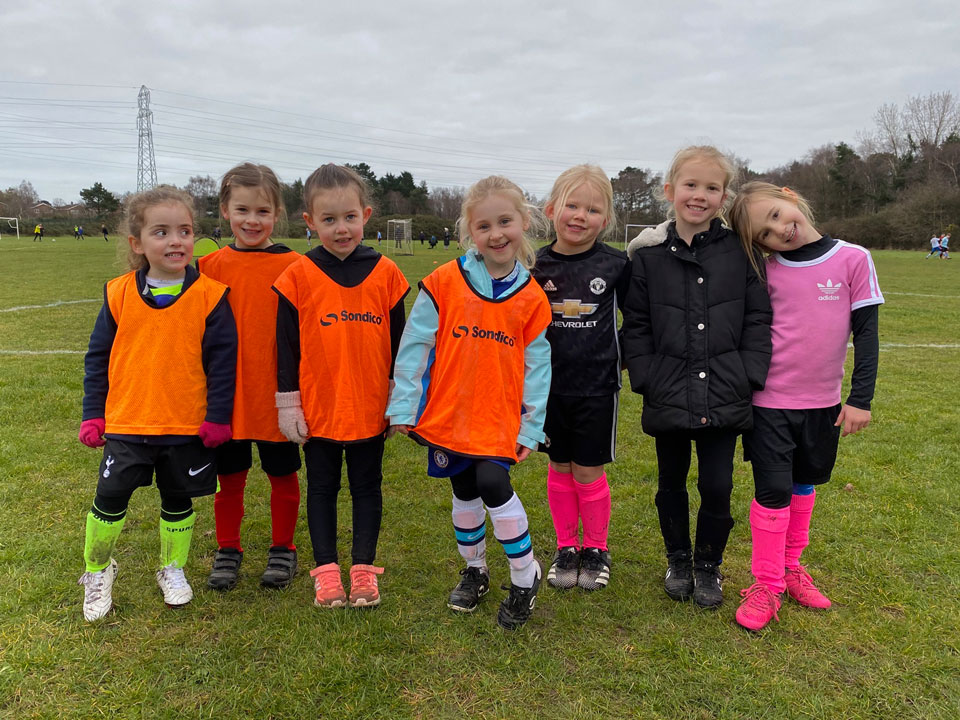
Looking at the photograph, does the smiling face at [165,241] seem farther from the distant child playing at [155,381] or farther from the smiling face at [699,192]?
the smiling face at [699,192]

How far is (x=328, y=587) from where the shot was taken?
9.00ft

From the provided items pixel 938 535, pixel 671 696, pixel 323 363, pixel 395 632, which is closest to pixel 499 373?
pixel 323 363

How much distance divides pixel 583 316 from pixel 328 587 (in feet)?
5.27

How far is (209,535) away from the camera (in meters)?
3.44

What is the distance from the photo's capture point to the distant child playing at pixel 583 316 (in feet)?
9.12

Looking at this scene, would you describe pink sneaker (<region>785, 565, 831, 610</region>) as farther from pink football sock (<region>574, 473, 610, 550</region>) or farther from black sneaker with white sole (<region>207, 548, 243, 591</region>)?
black sneaker with white sole (<region>207, 548, 243, 591</region>)

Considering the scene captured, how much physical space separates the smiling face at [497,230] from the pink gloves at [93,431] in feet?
5.67

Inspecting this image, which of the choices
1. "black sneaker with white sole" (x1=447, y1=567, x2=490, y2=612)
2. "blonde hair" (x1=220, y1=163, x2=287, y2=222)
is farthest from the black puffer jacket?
"blonde hair" (x1=220, y1=163, x2=287, y2=222)

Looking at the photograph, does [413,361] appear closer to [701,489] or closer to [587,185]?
[587,185]

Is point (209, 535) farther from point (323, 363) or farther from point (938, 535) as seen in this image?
point (938, 535)

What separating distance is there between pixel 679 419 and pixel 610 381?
1.15ft

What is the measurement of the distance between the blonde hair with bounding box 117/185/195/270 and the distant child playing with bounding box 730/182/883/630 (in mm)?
2459

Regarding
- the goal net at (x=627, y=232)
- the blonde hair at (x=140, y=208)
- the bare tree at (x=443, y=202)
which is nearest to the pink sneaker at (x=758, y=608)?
the goal net at (x=627, y=232)

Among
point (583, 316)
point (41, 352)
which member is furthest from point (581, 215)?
point (41, 352)
